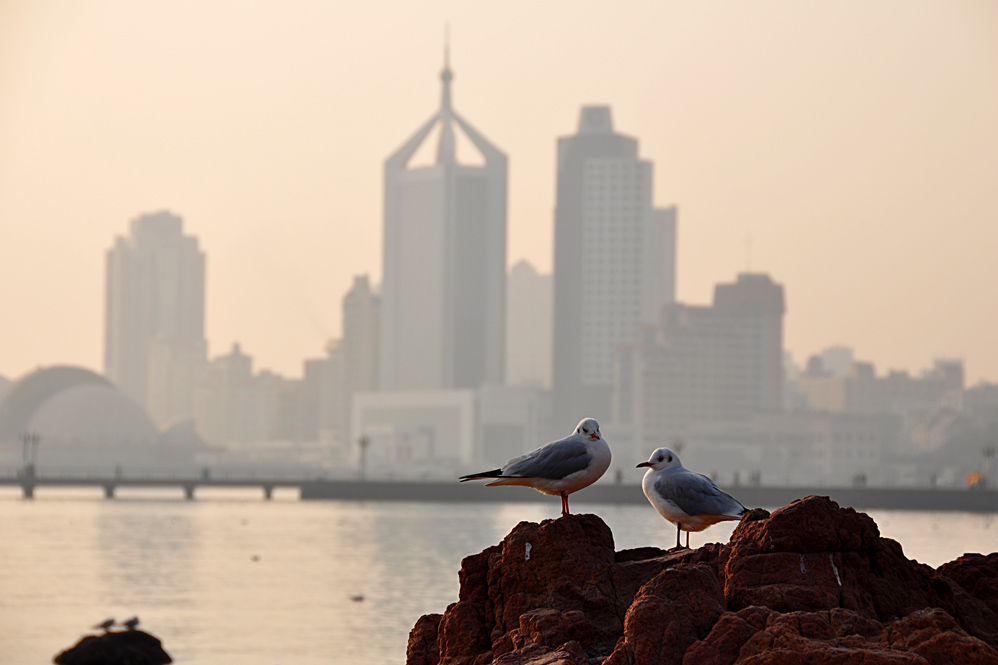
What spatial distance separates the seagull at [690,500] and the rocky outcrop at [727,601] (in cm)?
30

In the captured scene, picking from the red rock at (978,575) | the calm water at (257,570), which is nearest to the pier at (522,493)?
the calm water at (257,570)

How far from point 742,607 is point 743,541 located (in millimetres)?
712

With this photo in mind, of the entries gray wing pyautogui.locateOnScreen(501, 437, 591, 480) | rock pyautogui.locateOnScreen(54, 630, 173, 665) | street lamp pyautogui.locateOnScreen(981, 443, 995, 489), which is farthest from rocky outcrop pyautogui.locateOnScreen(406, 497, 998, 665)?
street lamp pyautogui.locateOnScreen(981, 443, 995, 489)

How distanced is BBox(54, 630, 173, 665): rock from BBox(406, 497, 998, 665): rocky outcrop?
1583cm

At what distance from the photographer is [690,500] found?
501 inches

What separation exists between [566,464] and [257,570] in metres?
44.3

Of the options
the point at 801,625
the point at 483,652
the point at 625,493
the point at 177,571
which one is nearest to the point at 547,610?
the point at 483,652

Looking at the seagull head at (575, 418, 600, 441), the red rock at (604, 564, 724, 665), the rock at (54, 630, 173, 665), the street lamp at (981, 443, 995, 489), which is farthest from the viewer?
the street lamp at (981, 443, 995, 489)

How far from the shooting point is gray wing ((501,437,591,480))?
12883 mm

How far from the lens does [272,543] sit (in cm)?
7138

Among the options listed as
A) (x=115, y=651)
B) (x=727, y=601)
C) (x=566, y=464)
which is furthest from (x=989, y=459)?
(x=727, y=601)

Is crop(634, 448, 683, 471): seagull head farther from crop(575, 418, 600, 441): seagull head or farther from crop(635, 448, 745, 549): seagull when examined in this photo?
crop(575, 418, 600, 441): seagull head

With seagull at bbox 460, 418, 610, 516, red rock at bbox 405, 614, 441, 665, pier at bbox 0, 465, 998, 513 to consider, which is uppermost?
seagull at bbox 460, 418, 610, 516

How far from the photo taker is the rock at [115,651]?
27938mm
